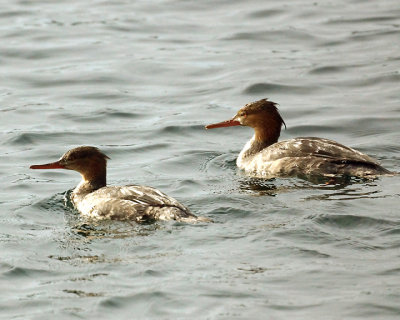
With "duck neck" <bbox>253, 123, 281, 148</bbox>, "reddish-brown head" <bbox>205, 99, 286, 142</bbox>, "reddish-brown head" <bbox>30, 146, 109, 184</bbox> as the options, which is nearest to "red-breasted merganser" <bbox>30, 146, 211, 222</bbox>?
"reddish-brown head" <bbox>30, 146, 109, 184</bbox>

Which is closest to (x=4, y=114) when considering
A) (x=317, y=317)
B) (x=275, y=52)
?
(x=275, y=52)

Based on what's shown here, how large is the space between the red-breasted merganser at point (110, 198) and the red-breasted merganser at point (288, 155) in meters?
2.31

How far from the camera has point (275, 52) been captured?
65.9ft

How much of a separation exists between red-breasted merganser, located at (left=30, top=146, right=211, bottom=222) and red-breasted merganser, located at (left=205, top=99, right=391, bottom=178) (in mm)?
2311

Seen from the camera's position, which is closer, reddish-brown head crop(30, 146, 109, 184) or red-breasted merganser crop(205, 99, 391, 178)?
reddish-brown head crop(30, 146, 109, 184)

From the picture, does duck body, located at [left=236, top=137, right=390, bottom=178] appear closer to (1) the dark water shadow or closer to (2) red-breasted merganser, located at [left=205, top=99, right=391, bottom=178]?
(2) red-breasted merganser, located at [left=205, top=99, right=391, bottom=178]

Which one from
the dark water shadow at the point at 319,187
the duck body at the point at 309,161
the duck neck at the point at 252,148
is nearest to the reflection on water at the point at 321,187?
the dark water shadow at the point at 319,187

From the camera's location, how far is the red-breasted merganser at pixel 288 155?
42.0 feet

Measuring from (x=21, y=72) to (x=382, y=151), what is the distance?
304 inches

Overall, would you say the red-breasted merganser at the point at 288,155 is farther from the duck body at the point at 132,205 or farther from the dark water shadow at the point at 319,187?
the duck body at the point at 132,205

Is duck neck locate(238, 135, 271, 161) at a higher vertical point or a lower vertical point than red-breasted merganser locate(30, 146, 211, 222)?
lower

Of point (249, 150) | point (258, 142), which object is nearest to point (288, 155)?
point (249, 150)

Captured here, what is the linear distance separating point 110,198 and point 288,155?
285cm

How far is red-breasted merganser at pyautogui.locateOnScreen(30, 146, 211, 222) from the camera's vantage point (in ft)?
35.9
